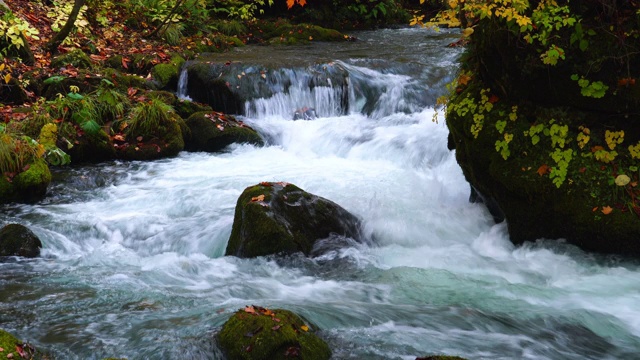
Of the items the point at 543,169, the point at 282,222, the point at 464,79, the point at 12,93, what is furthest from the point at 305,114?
the point at 543,169

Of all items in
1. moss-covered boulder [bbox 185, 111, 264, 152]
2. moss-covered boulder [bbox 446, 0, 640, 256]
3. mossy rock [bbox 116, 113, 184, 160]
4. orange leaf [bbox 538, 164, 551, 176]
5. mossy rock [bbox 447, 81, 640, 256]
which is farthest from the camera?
moss-covered boulder [bbox 185, 111, 264, 152]

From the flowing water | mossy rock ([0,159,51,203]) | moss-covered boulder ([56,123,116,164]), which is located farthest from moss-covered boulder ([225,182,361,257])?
moss-covered boulder ([56,123,116,164])

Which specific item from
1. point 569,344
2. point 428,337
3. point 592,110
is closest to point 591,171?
point 592,110

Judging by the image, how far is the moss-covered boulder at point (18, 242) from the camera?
5.80m

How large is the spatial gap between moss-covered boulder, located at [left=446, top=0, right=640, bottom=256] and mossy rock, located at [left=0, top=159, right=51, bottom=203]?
523cm

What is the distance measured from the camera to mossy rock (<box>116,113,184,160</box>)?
30.6 ft

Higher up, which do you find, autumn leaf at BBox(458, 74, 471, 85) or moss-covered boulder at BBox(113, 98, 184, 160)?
autumn leaf at BBox(458, 74, 471, 85)

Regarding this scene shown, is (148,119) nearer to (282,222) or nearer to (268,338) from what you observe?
(282,222)

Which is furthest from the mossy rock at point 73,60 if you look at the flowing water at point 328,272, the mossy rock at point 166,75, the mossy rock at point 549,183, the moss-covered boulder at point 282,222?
the mossy rock at point 549,183

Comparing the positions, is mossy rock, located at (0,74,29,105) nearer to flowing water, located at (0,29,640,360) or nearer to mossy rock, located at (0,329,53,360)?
flowing water, located at (0,29,640,360)

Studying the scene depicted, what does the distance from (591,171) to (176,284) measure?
3.99m

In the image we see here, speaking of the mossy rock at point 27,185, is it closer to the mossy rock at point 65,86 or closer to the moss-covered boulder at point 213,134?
the mossy rock at point 65,86

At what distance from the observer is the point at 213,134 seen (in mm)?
10055

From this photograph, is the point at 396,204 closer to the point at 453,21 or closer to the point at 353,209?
the point at 353,209
